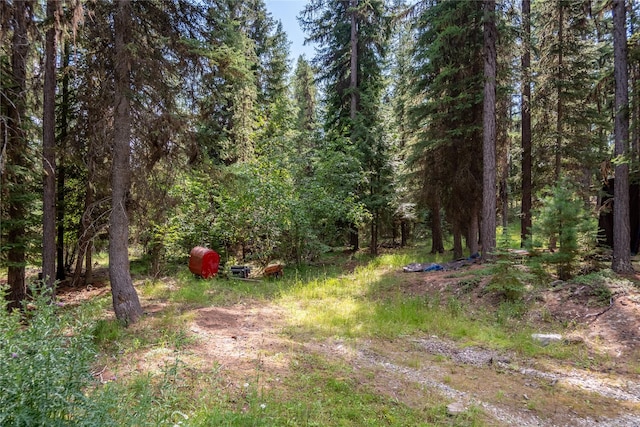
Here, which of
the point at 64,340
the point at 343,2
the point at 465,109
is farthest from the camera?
the point at 343,2

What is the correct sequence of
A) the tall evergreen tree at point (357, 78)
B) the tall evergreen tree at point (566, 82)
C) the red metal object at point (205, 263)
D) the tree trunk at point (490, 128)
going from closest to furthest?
the tree trunk at point (490, 128) < the red metal object at point (205, 263) < the tall evergreen tree at point (566, 82) < the tall evergreen tree at point (357, 78)

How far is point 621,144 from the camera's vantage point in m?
9.02

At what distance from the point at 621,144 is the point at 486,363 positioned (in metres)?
7.34

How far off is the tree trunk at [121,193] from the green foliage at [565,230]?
895 centimetres

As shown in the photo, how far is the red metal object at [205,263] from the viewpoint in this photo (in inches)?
444

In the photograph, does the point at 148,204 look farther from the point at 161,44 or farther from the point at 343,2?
the point at 343,2

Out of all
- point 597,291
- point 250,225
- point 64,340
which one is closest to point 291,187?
point 250,225

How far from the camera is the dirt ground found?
4.17 metres

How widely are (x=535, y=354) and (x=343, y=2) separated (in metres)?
19.1

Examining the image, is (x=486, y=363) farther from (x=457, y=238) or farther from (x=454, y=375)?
(x=457, y=238)

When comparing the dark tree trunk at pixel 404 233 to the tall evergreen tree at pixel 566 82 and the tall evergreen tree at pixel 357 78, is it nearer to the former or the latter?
the tall evergreen tree at pixel 357 78

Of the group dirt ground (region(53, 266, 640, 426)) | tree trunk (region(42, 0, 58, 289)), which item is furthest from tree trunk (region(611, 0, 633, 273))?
tree trunk (region(42, 0, 58, 289))

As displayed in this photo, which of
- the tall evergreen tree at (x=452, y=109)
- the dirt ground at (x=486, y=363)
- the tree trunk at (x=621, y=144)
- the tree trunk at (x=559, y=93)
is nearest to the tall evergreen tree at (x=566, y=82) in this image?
the tree trunk at (x=559, y=93)

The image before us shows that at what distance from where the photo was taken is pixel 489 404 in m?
4.15
